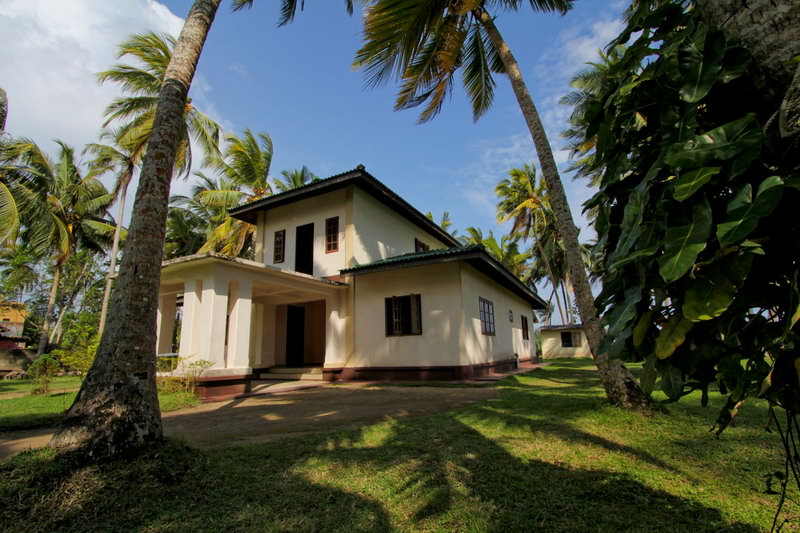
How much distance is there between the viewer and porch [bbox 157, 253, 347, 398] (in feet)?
28.1

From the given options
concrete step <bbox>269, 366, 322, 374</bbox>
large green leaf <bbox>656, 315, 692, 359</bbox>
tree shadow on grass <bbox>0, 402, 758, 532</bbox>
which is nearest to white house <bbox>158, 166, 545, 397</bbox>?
concrete step <bbox>269, 366, 322, 374</bbox>

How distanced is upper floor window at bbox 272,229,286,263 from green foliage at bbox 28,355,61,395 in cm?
664

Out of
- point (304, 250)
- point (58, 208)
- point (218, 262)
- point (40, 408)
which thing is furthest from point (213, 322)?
point (58, 208)

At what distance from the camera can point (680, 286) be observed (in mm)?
1081

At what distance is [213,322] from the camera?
28.0 ft

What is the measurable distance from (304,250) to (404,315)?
4.67m

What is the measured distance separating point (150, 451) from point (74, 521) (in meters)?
0.77

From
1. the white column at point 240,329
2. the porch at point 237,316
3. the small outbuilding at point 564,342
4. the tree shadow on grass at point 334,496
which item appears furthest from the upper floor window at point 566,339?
the tree shadow on grass at point 334,496

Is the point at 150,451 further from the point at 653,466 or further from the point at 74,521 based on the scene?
the point at 653,466

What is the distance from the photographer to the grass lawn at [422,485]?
239 centimetres

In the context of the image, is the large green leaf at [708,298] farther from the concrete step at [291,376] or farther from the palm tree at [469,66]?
the concrete step at [291,376]

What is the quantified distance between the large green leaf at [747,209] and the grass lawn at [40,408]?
26.5 feet

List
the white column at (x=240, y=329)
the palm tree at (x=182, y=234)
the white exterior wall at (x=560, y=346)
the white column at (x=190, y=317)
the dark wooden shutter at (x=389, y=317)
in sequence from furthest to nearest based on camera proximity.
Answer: the white exterior wall at (x=560, y=346), the palm tree at (x=182, y=234), the dark wooden shutter at (x=389, y=317), the white column at (x=240, y=329), the white column at (x=190, y=317)

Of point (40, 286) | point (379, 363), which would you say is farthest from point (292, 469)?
point (40, 286)
